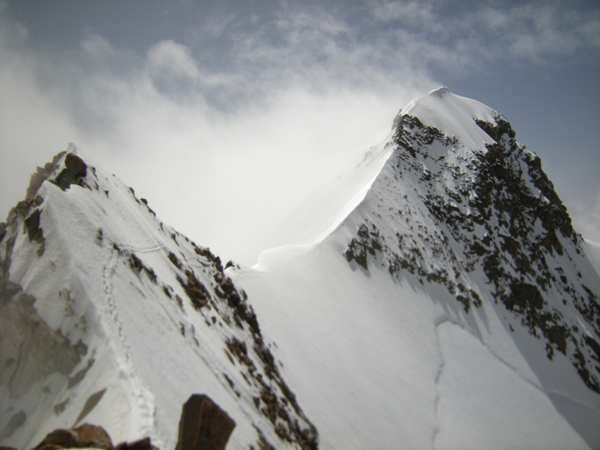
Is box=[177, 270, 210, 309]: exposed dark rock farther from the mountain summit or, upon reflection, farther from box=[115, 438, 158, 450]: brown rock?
box=[115, 438, 158, 450]: brown rock

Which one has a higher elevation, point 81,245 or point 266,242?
point 266,242

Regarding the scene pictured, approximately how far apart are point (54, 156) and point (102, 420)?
396 inches

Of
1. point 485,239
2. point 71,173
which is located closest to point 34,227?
point 71,173

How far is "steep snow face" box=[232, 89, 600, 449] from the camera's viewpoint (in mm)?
17047

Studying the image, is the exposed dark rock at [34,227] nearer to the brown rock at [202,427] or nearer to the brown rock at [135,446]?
the brown rock at [135,446]

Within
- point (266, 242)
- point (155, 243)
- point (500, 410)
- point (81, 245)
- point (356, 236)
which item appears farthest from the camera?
point (266, 242)

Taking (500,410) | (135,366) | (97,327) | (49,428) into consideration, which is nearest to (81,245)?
(97,327)

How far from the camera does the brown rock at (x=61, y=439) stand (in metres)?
3.76

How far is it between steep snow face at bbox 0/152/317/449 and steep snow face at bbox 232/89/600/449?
4.92 m

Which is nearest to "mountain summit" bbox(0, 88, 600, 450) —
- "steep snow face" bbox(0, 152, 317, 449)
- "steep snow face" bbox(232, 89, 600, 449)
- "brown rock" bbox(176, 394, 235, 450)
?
"steep snow face" bbox(0, 152, 317, 449)

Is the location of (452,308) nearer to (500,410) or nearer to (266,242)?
(500,410)

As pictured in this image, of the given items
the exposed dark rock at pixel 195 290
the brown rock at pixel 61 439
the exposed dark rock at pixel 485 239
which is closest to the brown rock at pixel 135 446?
the brown rock at pixel 61 439

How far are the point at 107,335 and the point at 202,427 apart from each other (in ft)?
9.83

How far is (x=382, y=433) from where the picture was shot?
15039mm
